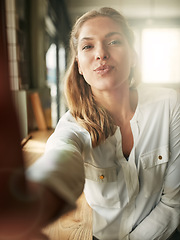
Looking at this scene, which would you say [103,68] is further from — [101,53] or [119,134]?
[119,134]

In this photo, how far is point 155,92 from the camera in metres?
0.56

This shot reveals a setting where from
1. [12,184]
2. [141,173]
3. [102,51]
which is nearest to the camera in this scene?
[12,184]

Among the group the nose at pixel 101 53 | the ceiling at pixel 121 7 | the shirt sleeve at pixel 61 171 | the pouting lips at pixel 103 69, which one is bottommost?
the shirt sleeve at pixel 61 171

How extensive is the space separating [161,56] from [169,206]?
0.41 m

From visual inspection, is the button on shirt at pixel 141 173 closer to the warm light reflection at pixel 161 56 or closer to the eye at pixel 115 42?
the warm light reflection at pixel 161 56

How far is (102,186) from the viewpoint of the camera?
0.54m

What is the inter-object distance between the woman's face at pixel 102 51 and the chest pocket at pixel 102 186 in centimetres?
22

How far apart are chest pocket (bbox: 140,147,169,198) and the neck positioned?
0.38ft

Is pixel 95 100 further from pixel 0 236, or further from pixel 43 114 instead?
pixel 0 236

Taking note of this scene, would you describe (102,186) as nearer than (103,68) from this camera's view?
No

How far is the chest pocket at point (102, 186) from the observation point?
1.69ft

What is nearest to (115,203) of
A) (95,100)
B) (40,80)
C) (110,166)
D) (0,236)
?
(110,166)

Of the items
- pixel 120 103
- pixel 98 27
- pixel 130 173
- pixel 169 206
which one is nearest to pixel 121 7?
pixel 98 27

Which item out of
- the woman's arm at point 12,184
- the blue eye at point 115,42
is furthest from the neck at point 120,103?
the woman's arm at point 12,184
